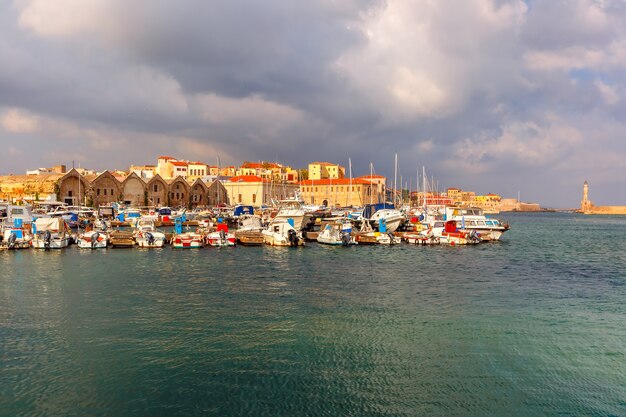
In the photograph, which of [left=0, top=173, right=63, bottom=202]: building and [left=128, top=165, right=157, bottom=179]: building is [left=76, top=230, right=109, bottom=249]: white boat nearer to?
[left=0, top=173, right=63, bottom=202]: building

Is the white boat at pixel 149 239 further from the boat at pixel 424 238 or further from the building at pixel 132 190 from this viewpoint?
the building at pixel 132 190

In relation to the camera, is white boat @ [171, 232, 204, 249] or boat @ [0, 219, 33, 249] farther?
white boat @ [171, 232, 204, 249]

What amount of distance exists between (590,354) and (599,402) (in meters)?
3.59

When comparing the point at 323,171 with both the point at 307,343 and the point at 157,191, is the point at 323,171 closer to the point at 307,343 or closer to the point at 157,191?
the point at 157,191

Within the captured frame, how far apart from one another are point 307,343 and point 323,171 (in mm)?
151550

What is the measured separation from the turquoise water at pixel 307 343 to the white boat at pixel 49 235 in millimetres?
11029

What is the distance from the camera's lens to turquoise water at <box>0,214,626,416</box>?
1079cm

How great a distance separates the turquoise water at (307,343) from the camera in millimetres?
10789

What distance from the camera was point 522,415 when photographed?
1018cm

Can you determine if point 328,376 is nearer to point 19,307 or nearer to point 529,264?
point 19,307

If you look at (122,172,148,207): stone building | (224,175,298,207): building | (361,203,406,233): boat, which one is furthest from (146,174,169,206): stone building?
(361,203,406,233): boat

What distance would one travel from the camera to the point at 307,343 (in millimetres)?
14656

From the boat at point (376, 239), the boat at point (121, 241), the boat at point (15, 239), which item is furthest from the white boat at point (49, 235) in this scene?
the boat at point (376, 239)

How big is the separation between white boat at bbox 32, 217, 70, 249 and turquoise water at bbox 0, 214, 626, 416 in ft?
36.2
